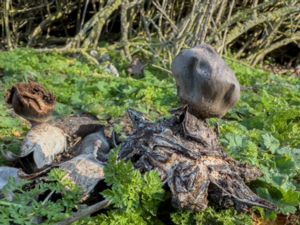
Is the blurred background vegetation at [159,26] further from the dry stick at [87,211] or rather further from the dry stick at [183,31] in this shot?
the dry stick at [87,211]

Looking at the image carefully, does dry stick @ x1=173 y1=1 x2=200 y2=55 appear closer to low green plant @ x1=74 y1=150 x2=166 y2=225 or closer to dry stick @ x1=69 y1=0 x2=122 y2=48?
dry stick @ x1=69 y1=0 x2=122 y2=48

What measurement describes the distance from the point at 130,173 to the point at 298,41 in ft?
22.2

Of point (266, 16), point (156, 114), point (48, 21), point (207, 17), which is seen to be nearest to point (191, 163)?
point (156, 114)

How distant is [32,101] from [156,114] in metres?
1.11

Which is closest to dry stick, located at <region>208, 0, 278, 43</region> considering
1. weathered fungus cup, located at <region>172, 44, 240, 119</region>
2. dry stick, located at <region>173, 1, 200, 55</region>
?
dry stick, located at <region>173, 1, 200, 55</region>

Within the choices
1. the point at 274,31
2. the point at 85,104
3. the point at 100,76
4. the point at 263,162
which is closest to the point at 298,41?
the point at 274,31

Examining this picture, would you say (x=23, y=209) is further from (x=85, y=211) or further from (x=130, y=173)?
(x=130, y=173)

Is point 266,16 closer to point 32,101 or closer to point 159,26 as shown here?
point 159,26

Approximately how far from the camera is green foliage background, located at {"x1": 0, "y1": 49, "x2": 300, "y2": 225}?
8.25 feet

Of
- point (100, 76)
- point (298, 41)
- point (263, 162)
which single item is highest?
point (263, 162)

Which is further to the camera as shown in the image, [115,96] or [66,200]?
[115,96]

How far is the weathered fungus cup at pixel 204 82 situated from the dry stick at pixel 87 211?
1.99ft

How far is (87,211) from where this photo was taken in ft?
→ 8.14

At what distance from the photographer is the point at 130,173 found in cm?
241
